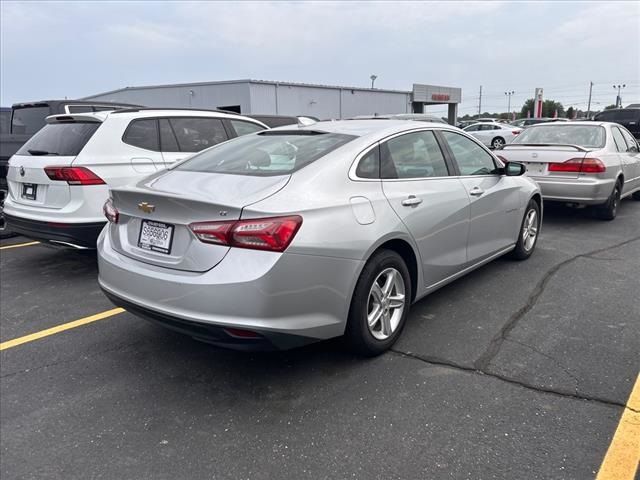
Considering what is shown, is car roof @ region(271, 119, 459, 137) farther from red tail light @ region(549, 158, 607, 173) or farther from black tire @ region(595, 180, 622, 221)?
black tire @ region(595, 180, 622, 221)

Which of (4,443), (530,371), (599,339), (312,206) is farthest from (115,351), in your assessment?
(599,339)

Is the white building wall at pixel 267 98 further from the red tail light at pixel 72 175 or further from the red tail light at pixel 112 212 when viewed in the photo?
the red tail light at pixel 112 212

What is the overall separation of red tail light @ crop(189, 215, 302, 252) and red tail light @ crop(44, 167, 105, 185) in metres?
2.83

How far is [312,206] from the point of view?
2.84 metres

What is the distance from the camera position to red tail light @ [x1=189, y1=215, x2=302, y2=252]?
2637 millimetres

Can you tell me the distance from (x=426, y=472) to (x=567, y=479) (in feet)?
2.04

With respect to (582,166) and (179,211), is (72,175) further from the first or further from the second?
(582,166)

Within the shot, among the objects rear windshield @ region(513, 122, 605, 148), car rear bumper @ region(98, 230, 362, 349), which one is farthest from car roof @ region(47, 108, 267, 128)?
rear windshield @ region(513, 122, 605, 148)

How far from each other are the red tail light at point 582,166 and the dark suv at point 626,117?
13.7m

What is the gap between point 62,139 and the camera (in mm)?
5172

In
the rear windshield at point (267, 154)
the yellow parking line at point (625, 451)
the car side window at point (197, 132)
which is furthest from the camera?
the car side window at point (197, 132)

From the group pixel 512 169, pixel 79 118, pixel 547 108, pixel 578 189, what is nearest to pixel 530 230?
pixel 512 169

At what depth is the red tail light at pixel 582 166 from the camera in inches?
283

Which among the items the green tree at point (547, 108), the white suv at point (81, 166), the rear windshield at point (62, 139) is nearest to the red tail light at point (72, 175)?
the white suv at point (81, 166)
